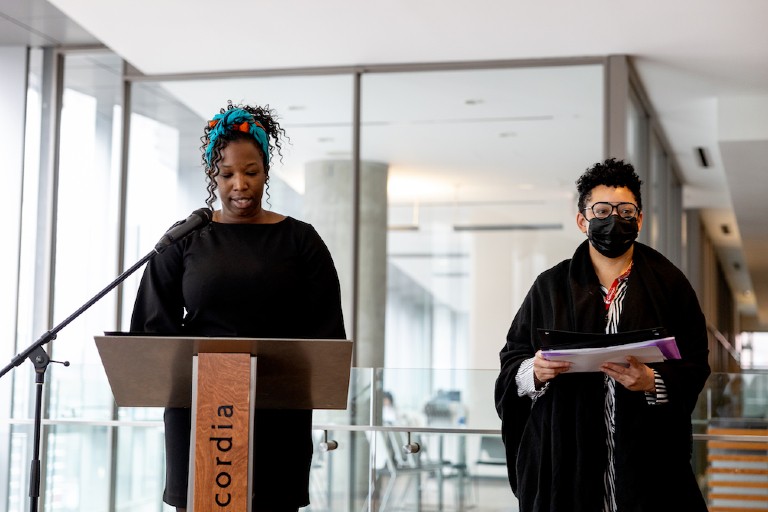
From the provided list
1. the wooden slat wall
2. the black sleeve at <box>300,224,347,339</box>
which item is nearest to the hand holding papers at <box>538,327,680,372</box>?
the black sleeve at <box>300,224,347,339</box>

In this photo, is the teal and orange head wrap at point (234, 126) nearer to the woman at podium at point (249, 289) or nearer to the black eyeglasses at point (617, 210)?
the woman at podium at point (249, 289)

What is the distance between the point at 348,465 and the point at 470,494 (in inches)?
23.8

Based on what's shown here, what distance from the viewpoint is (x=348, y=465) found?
4977 mm

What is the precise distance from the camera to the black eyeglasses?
8.07 feet

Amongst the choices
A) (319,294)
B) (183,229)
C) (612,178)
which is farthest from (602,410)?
(183,229)

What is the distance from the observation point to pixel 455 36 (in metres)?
5.05

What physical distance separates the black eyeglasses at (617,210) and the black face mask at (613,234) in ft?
0.04

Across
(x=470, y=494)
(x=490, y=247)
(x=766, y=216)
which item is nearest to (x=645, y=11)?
(x=490, y=247)

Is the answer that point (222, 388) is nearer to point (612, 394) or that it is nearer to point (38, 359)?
point (38, 359)

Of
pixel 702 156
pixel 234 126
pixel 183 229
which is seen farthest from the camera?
pixel 702 156

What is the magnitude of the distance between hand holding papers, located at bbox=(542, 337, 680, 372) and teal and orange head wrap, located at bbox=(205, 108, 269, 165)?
89 centimetres

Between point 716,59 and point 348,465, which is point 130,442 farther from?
point 716,59

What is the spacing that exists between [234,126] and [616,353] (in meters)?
1.08

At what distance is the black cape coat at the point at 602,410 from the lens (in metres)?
2.33
